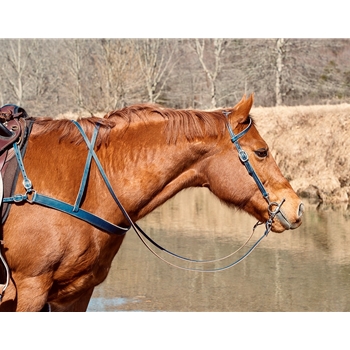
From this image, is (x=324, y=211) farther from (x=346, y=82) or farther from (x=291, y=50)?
(x=291, y=50)

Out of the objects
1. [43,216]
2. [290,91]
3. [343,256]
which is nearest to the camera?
[43,216]

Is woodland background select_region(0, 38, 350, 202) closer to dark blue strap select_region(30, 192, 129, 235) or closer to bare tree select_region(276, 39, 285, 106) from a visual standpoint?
bare tree select_region(276, 39, 285, 106)

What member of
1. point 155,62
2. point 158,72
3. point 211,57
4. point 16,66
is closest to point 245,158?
point 158,72

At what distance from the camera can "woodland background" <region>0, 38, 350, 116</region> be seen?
28391 millimetres

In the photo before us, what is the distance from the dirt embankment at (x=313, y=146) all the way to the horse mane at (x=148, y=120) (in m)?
13.1

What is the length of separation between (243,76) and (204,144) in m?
27.9

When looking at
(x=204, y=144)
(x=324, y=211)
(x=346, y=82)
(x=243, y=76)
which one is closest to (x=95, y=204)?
(x=204, y=144)

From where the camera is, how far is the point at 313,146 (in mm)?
19375

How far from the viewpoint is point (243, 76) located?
104ft

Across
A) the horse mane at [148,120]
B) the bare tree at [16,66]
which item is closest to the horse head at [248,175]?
the horse mane at [148,120]

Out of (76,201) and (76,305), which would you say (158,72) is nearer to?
(76,305)

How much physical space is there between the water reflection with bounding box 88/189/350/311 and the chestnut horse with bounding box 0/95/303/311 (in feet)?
12.6

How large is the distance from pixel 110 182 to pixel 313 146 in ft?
52.2

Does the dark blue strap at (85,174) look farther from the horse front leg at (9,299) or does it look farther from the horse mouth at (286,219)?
the horse mouth at (286,219)
